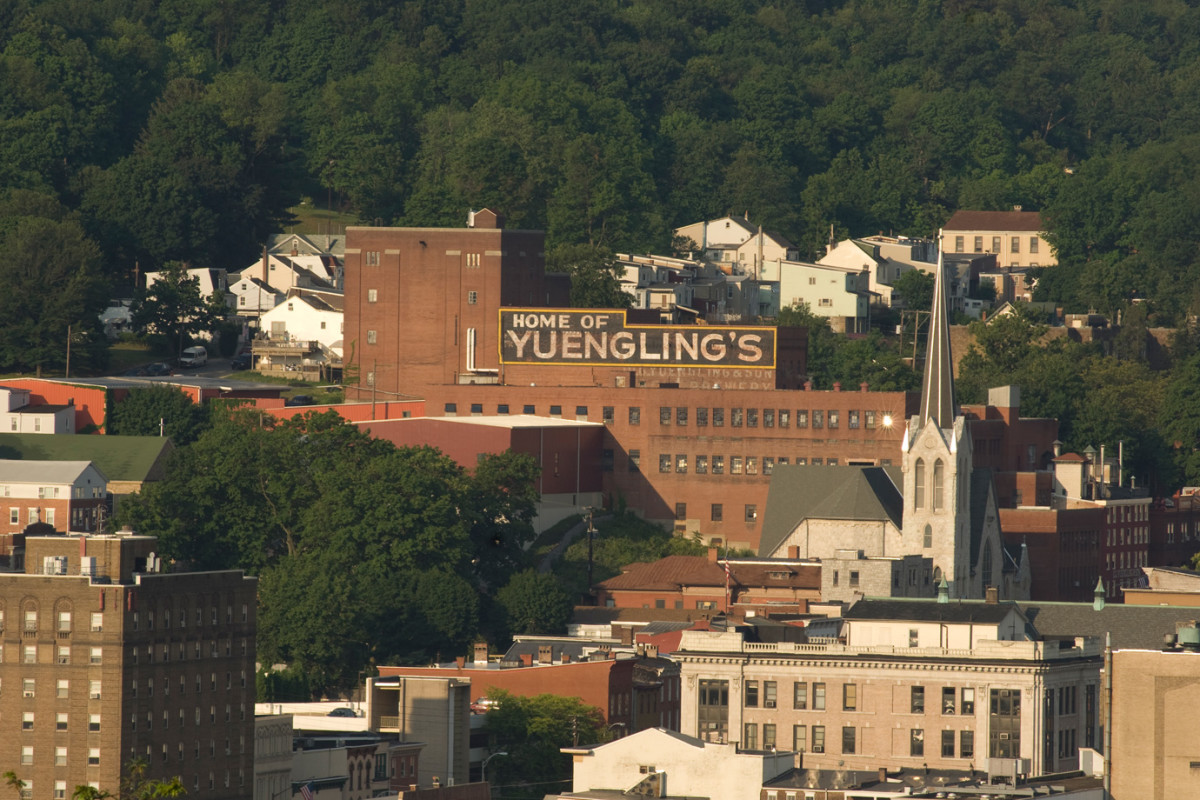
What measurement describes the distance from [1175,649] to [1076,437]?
99868 mm

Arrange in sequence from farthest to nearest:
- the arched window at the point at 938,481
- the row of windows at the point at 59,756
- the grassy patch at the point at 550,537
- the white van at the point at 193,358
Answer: the white van at the point at 193,358, the grassy patch at the point at 550,537, the arched window at the point at 938,481, the row of windows at the point at 59,756

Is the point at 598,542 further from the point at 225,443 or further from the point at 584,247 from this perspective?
the point at 584,247

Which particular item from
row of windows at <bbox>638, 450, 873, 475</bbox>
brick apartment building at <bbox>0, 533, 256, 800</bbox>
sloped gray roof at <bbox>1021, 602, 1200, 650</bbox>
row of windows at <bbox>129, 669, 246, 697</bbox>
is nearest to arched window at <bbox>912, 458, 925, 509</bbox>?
row of windows at <bbox>638, 450, 873, 475</bbox>

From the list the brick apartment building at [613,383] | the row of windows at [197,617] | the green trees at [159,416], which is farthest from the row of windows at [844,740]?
the green trees at [159,416]

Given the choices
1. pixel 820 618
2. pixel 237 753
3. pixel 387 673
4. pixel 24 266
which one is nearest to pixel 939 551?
pixel 820 618

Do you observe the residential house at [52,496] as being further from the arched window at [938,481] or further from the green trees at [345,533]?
the arched window at [938,481]

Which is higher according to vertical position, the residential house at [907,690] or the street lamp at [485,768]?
the residential house at [907,690]

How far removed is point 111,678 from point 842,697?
86.8 feet

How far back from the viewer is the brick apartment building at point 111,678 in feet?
352

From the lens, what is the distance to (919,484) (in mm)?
149250

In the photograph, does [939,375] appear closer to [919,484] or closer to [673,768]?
[919,484]

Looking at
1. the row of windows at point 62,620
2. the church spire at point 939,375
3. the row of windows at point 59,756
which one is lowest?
the row of windows at point 59,756

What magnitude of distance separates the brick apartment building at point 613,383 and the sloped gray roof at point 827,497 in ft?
15.3

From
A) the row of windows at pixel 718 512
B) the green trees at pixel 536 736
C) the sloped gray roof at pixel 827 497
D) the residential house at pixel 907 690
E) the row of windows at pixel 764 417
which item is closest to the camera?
the residential house at pixel 907 690
